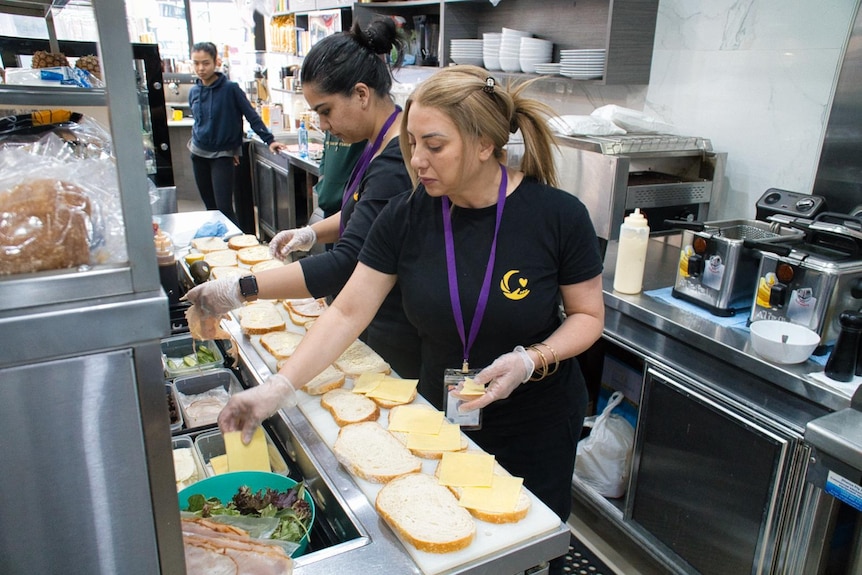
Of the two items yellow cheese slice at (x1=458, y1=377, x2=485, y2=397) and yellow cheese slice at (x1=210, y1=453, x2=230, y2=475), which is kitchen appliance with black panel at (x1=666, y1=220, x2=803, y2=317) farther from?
yellow cheese slice at (x1=210, y1=453, x2=230, y2=475)

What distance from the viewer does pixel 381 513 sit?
1150 mm

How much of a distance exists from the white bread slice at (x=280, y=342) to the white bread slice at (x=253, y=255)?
2.80 feet

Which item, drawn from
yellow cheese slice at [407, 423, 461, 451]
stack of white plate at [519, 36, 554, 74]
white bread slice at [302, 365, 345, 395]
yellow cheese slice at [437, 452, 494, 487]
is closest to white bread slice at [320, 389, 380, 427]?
white bread slice at [302, 365, 345, 395]

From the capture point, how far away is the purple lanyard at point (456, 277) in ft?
5.10

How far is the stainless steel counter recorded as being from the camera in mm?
1774

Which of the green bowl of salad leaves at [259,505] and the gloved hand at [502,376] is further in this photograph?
the gloved hand at [502,376]

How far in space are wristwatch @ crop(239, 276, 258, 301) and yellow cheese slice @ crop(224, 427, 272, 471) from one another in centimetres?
48

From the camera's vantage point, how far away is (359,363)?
1724mm

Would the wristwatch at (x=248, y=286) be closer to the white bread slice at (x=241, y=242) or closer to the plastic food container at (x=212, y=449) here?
the plastic food container at (x=212, y=449)

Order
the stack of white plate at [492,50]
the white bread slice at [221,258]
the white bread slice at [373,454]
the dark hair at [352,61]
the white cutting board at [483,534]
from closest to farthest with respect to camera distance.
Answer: the white cutting board at [483,534]
the white bread slice at [373,454]
the dark hair at [352,61]
the white bread slice at [221,258]
the stack of white plate at [492,50]

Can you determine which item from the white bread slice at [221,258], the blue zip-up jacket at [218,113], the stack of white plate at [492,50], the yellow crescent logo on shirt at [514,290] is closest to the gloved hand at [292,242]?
the white bread slice at [221,258]

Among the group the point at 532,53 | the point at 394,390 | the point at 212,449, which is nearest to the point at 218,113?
the point at 532,53

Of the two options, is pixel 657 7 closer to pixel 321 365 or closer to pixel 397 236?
pixel 397 236

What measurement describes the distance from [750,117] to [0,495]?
291 cm
